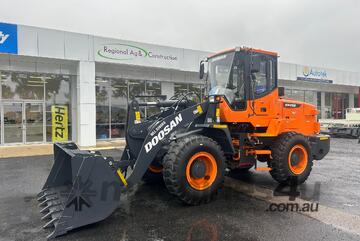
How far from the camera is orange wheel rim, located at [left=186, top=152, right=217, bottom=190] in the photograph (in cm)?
539

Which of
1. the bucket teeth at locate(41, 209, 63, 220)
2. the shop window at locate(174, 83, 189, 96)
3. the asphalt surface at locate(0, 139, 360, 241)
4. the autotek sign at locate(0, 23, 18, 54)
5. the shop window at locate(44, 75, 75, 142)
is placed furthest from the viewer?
the shop window at locate(174, 83, 189, 96)

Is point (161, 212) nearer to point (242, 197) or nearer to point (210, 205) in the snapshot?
point (210, 205)

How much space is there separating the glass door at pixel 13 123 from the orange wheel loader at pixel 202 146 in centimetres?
1113

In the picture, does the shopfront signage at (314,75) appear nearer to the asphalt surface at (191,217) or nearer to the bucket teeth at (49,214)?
the asphalt surface at (191,217)

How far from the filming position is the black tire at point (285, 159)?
21.8ft

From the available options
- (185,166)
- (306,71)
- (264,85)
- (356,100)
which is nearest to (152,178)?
(185,166)

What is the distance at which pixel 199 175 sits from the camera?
551 cm

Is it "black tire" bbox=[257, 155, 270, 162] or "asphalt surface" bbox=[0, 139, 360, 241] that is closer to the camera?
"asphalt surface" bbox=[0, 139, 360, 241]

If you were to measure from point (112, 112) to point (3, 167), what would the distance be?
28.6ft

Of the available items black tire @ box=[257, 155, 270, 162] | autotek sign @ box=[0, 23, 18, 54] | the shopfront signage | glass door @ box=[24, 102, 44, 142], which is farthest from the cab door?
the shopfront signage

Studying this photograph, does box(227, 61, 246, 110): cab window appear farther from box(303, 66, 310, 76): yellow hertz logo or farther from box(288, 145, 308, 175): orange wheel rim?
box(303, 66, 310, 76): yellow hertz logo

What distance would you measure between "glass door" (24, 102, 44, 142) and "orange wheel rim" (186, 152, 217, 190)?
13.2m

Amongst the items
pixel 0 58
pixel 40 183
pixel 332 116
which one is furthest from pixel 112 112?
pixel 332 116

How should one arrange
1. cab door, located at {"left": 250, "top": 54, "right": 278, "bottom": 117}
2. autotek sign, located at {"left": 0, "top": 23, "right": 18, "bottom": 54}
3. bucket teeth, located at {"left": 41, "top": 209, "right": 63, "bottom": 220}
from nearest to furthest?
bucket teeth, located at {"left": 41, "top": 209, "right": 63, "bottom": 220} < cab door, located at {"left": 250, "top": 54, "right": 278, "bottom": 117} < autotek sign, located at {"left": 0, "top": 23, "right": 18, "bottom": 54}
